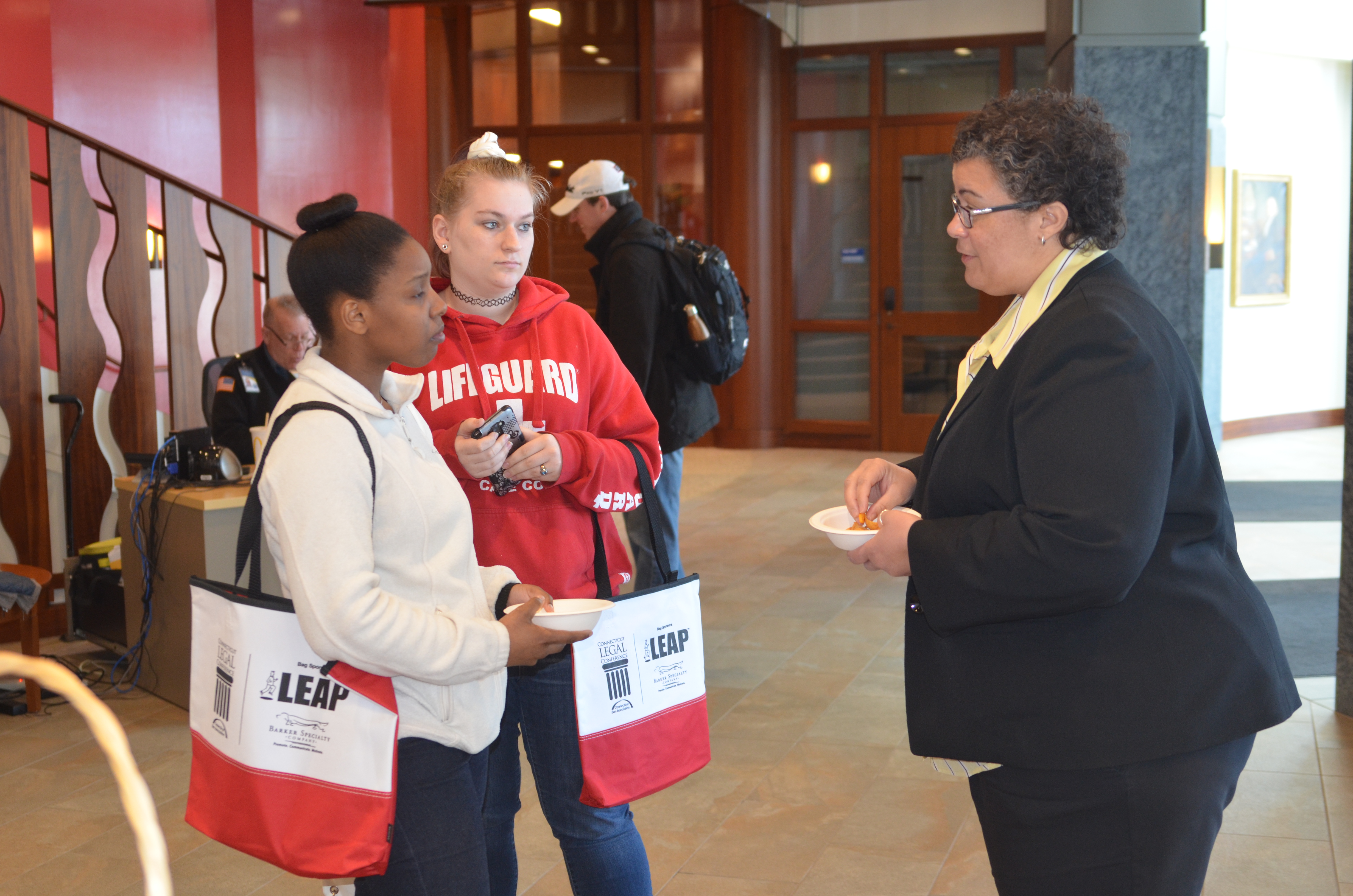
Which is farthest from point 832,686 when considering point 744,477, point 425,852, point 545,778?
point 744,477

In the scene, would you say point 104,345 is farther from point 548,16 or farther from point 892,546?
point 548,16

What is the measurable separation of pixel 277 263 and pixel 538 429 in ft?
18.2

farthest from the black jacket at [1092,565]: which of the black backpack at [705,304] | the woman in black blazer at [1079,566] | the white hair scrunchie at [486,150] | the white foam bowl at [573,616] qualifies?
the black backpack at [705,304]

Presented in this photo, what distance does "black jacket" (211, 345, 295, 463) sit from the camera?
499cm

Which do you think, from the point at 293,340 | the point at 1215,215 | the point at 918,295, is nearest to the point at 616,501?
the point at 293,340

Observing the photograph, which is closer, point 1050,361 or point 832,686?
point 1050,361

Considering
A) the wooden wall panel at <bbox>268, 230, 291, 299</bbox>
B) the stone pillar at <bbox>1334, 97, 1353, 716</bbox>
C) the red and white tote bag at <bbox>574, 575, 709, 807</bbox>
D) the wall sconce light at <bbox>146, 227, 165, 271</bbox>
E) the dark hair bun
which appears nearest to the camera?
the dark hair bun

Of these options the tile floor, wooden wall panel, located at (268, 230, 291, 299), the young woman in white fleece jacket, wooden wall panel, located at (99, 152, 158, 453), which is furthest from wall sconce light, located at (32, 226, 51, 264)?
the young woman in white fleece jacket

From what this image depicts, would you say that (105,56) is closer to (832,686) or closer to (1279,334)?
(832,686)

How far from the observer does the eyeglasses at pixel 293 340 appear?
5016 millimetres

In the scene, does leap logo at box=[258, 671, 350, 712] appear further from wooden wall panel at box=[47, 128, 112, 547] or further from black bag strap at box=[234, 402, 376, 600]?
wooden wall panel at box=[47, 128, 112, 547]

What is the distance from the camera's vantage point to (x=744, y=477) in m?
9.25

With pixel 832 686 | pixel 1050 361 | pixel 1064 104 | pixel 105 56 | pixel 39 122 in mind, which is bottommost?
pixel 832 686

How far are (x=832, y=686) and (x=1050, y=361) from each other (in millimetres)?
3107
